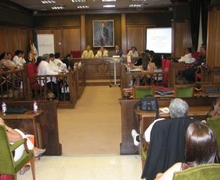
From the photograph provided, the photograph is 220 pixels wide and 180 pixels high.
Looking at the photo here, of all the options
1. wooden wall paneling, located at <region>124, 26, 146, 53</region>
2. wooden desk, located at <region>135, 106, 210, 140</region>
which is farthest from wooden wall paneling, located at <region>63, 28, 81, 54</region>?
wooden desk, located at <region>135, 106, 210, 140</region>

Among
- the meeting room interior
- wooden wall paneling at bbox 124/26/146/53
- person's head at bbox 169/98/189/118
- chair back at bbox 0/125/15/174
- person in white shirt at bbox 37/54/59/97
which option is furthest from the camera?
wooden wall paneling at bbox 124/26/146/53

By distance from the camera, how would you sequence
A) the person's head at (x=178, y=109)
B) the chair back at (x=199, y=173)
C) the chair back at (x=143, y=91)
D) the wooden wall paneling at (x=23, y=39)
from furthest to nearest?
the wooden wall paneling at (x=23, y=39)
the chair back at (x=143, y=91)
the person's head at (x=178, y=109)
the chair back at (x=199, y=173)

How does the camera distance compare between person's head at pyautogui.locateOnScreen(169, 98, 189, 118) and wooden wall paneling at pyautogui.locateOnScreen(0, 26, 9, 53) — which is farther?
wooden wall paneling at pyautogui.locateOnScreen(0, 26, 9, 53)

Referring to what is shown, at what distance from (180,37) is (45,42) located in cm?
679

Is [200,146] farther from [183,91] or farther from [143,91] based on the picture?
[183,91]

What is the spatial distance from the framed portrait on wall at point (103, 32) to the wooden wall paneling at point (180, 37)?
374 centimetres

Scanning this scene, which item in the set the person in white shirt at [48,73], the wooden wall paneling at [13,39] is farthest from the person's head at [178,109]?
the wooden wall paneling at [13,39]

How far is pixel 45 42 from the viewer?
14500 mm

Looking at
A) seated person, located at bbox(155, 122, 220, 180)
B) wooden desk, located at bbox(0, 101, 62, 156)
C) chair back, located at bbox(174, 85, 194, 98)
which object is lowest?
wooden desk, located at bbox(0, 101, 62, 156)

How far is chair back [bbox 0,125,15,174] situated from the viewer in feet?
8.81

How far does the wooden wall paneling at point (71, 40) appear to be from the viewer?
14.5 m

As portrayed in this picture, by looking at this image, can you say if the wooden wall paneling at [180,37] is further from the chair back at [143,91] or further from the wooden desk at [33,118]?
the wooden desk at [33,118]

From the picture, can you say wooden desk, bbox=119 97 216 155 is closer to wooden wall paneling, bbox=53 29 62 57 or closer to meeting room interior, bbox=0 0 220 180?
meeting room interior, bbox=0 0 220 180

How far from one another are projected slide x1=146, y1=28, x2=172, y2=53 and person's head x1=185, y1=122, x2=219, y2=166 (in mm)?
11782
